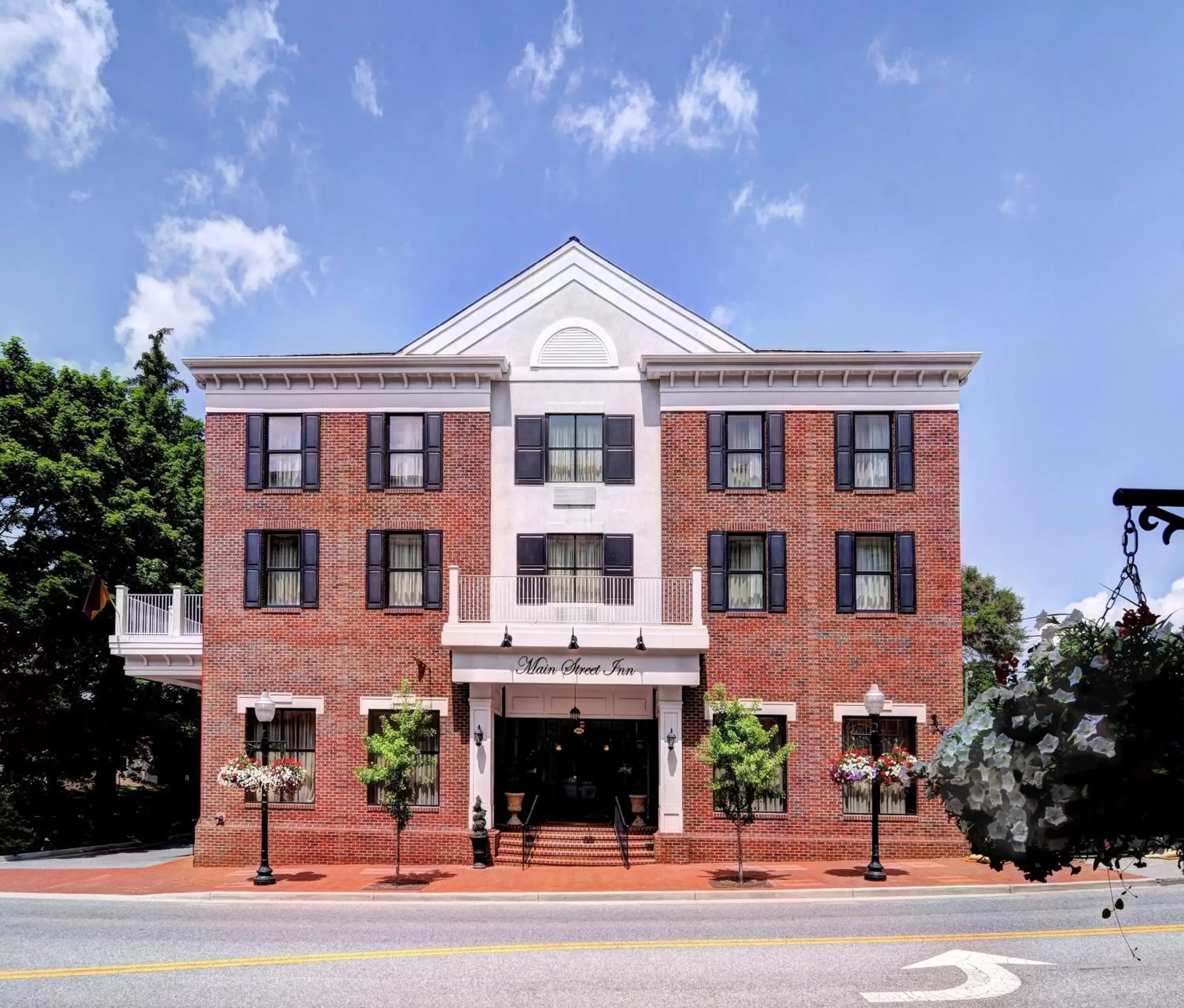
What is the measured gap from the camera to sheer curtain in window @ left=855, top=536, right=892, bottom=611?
76.0 feet

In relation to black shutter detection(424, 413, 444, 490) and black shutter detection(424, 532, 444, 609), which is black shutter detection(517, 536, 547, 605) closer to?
black shutter detection(424, 532, 444, 609)

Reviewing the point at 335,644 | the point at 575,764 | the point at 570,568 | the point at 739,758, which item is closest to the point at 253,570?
the point at 335,644

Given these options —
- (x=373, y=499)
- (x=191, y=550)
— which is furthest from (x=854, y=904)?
(x=191, y=550)

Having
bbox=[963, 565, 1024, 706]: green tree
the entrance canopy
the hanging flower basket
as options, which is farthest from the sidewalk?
bbox=[963, 565, 1024, 706]: green tree

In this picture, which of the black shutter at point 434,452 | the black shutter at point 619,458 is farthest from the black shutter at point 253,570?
the black shutter at point 619,458

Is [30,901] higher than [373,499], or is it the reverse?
[373,499]

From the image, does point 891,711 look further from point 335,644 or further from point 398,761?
point 335,644

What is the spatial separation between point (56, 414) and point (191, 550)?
5399 mm

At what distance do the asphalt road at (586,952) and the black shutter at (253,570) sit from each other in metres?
7.06

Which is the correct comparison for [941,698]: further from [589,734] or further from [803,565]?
[589,734]

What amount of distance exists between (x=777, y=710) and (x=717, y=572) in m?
3.23

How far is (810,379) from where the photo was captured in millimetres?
23391

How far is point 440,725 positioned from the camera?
22.9m

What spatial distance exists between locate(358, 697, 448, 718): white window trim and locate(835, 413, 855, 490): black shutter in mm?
9933
